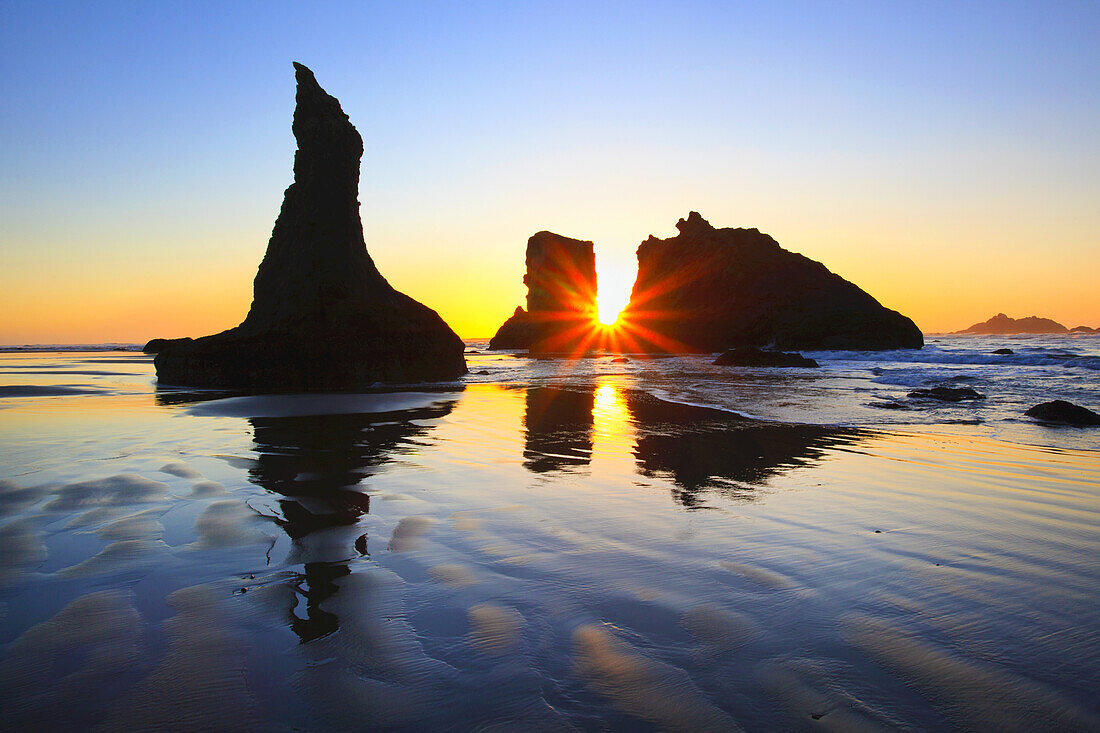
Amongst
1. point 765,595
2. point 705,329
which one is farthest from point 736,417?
point 705,329

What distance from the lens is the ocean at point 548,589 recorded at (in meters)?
2.10

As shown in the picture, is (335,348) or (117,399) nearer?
(117,399)

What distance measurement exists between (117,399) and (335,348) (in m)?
7.65

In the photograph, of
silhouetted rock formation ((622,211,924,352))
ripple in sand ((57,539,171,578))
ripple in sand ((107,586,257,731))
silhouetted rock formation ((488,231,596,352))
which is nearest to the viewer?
ripple in sand ((107,586,257,731))

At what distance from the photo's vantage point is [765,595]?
3043 millimetres

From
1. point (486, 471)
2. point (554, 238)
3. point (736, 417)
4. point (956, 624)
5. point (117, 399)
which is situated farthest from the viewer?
point (554, 238)

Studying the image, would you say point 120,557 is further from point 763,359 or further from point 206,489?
point 763,359

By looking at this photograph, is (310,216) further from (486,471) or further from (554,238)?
(554,238)

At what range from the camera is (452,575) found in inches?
131

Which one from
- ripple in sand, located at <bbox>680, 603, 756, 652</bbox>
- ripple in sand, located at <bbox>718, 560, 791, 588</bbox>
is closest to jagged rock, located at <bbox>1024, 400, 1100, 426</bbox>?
ripple in sand, located at <bbox>718, 560, 791, 588</bbox>

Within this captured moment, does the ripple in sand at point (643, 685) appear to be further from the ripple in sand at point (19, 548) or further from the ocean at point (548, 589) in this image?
the ripple in sand at point (19, 548)

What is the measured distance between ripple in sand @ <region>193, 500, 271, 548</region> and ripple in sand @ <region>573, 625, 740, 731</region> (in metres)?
2.69

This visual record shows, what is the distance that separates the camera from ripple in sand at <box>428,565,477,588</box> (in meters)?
3.21

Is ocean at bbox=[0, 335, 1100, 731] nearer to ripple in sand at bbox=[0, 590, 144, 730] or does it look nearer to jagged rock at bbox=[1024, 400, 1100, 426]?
ripple in sand at bbox=[0, 590, 144, 730]
